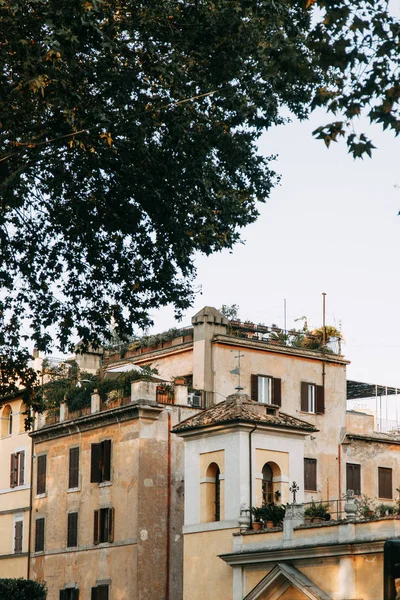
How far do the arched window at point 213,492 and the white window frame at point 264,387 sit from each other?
11272 millimetres

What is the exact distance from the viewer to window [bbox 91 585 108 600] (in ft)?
153

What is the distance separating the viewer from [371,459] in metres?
52.4

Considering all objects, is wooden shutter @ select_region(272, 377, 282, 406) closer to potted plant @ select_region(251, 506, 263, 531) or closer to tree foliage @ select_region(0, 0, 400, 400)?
potted plant @ select_region(251, 506, 263, 531)

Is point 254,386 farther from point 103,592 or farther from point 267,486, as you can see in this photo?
point 267,486

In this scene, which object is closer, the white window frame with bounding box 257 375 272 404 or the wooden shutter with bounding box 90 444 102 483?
the wooden shutter with bounding box 90 444 102 483

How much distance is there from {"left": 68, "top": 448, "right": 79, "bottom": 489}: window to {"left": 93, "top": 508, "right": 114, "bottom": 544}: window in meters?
2.31

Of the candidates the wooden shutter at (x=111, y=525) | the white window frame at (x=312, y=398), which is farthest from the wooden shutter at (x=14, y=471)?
the white window frame at (x=312, y=398)

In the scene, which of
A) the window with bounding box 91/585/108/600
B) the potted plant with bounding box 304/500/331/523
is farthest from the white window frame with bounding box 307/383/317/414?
the potted plant with bounding box 304/500/331/523

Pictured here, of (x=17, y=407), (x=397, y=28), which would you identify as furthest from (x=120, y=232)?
(x=17, y=407)

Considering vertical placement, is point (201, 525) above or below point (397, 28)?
below

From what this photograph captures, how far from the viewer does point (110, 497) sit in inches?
1874

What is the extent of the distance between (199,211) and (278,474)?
57.5 feet

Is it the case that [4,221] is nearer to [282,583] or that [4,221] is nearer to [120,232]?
[120,232]

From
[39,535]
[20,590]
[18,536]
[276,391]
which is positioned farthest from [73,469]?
[20,590]
